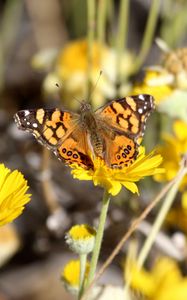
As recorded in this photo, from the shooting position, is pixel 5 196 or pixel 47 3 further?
pixel 47 3

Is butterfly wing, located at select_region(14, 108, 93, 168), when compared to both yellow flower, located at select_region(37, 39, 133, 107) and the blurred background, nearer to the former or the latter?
the blurred background

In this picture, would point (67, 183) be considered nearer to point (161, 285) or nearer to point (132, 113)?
point (132, 113)

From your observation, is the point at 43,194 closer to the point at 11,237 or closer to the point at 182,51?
the point at 11,237

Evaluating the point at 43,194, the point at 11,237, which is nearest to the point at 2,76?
the point at 43,194

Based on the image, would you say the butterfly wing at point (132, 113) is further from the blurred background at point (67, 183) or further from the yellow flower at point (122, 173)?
the blurred background at point (67, 183)

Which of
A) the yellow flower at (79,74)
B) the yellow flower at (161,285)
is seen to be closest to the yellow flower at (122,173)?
the yellow flower at (161,285)

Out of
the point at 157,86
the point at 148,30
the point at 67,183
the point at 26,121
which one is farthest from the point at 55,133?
the point at 67,183

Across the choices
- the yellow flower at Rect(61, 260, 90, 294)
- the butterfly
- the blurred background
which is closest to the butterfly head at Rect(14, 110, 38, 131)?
the butterfly
